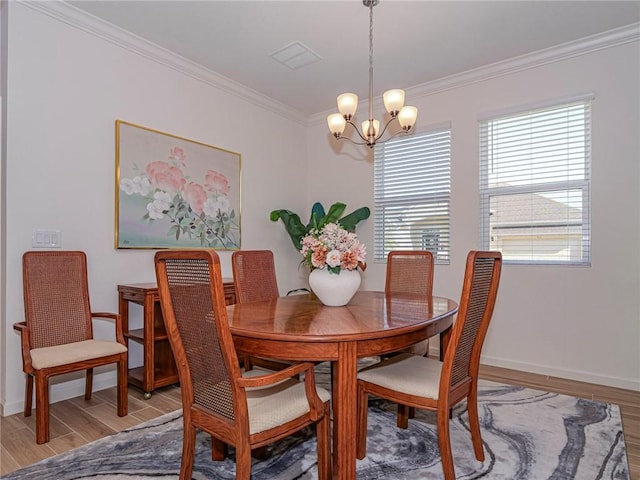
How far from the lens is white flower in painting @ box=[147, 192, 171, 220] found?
3.25 metres

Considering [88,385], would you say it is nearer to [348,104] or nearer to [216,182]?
[216,182]

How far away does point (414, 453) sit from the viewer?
2.02m

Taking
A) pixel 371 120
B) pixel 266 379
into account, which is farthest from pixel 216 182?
pixel 266 379

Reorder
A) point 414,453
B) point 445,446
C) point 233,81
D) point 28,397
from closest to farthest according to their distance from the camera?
point 445,446 → point 414,453 → point 28,397 → point 233,81

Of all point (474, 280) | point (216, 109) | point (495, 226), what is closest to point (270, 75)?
point (216, 109)

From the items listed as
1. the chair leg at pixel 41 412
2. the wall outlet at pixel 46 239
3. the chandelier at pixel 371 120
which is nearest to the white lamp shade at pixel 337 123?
the chandelier at pixel 371 120

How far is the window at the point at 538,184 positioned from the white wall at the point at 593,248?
8 centimetres

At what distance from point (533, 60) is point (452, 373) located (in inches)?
122

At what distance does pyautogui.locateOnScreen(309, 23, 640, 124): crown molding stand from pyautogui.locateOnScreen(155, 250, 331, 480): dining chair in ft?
11.2

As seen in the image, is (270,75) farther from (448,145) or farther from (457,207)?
(457,207)

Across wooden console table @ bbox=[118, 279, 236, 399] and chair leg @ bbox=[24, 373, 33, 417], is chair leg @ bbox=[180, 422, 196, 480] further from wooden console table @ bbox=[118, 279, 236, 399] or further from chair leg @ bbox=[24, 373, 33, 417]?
chair leg @ bbox=[24, 373, 33, 417]

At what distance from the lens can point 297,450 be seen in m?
2.04

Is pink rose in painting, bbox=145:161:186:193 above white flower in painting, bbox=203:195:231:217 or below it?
above

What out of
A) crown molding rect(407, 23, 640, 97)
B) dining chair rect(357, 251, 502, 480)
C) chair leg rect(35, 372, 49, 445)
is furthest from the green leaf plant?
chair leg rect(35, 372, 49, 445)
